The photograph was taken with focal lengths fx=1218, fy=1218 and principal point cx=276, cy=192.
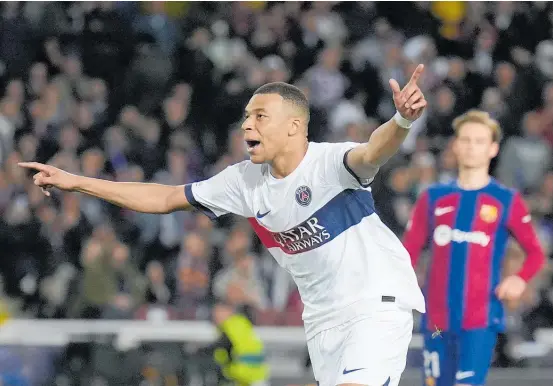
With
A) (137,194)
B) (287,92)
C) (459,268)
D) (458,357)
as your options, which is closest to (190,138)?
(459,268)

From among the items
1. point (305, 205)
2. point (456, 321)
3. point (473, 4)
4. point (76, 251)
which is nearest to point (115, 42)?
point (76, 251)

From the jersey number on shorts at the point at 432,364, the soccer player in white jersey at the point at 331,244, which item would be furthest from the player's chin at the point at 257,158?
the jersey number on shorts at the point at 432,364

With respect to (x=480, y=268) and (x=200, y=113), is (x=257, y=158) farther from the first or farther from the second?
(x=200, y=113)

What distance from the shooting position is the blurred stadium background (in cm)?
1102

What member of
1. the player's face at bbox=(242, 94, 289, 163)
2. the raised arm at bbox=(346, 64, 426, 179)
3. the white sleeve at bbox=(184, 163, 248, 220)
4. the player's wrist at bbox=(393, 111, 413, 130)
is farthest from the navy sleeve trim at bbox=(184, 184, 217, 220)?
the player's wrist at bbox=(393, 111, 413, 130)

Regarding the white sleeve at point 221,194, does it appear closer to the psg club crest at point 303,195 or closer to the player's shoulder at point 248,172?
the player's shoulder at point 248,172

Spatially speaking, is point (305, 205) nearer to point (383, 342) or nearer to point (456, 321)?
point (383, 342)

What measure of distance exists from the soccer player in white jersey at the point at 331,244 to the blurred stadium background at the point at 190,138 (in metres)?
4.69

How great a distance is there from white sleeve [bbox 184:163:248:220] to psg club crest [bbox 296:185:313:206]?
0.44m

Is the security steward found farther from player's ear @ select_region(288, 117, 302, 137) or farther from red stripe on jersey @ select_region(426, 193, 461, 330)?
player's ear @ select_region(288, 117, 302, 137)

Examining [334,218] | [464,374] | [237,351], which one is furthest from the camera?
[237,351]

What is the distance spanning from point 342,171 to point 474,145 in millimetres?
1924

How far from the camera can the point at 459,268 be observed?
7.33 metres

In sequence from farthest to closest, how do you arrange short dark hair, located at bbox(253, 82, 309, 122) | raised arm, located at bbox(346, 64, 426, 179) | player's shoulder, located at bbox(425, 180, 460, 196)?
1. player's shoulder, located at bbox(425, 180, 460, 196)
2. short dark hair, located at bbox(253, 82, 309, 122)
3. raised arm, located at bbox(346, 64, 426, 179)
